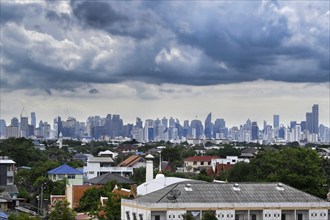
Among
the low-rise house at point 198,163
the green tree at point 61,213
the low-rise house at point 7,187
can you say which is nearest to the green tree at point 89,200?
the green tree at point 61,213

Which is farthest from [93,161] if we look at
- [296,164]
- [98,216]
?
[98,216]

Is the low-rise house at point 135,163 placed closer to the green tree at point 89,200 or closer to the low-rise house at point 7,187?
the low-rise house at point 7,187

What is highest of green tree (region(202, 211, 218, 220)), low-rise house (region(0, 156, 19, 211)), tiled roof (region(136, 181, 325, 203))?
tiled roof (region(136, 181, 325, 203))

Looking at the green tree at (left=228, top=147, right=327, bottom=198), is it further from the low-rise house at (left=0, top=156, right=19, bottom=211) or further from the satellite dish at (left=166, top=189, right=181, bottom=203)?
the low-rise house at (left=0, top=156, right=19, bottom=211)

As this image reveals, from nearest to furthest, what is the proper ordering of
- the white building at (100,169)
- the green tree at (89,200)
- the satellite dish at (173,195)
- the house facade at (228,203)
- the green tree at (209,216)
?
the green tree at (209,216) < the house facade at (228,203) < the satellite dish at (173,195) < the green tree at (89,200) < the white building at (100,169)

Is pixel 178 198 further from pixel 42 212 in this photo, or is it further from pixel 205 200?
pixel 42 212

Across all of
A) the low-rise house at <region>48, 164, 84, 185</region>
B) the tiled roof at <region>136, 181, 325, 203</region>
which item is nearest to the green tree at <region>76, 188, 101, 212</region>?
the tiled roof at <region>136, 181, 325, 203</region>

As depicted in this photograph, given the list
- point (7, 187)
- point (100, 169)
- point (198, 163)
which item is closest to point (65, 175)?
point (7, 187)

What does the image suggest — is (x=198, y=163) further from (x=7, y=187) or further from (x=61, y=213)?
(x=61, y=213)
